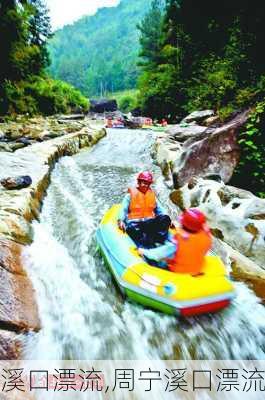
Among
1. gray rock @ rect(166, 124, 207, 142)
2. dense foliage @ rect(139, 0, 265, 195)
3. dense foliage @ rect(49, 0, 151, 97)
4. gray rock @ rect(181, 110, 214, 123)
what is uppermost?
dense foliage @ rect(49, 0, 151, 97)

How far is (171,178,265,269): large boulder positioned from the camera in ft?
17.4

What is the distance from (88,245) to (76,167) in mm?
6135

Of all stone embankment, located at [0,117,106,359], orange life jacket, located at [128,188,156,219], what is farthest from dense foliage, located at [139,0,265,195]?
stone embankment, located at [0,117,106,359]

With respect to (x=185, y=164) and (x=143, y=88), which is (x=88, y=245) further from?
(x=143, y=88)

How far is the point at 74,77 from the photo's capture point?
102625 millimetres

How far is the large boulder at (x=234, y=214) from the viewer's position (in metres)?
5.30

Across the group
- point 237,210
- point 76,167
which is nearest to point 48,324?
point 237,210

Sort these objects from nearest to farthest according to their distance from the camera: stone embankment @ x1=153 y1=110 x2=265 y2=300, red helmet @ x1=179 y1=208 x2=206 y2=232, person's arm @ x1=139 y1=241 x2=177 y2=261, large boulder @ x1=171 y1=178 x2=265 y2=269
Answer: red helmet @ x1=179 y1=208 x2=206 y2=232, person's arm @ x1=139 y1=241 x2=177 y2=261, stone embankment @ x1=153 y1=110 x2=265 y2=300, large boulder @ x1=171 y1=178 x2=265 y2=269

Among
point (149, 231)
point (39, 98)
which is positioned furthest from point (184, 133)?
point (39, 98)

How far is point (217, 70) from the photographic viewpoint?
16.9 meters

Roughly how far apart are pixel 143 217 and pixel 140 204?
0.23 m

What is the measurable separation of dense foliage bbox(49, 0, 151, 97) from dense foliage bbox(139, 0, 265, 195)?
51465 millimetres

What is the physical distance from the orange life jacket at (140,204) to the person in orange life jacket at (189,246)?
1368mm

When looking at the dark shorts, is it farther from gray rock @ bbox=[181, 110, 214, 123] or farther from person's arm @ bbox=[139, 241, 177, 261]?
gray rock @ bbox=[181, 110, 214, 123]
